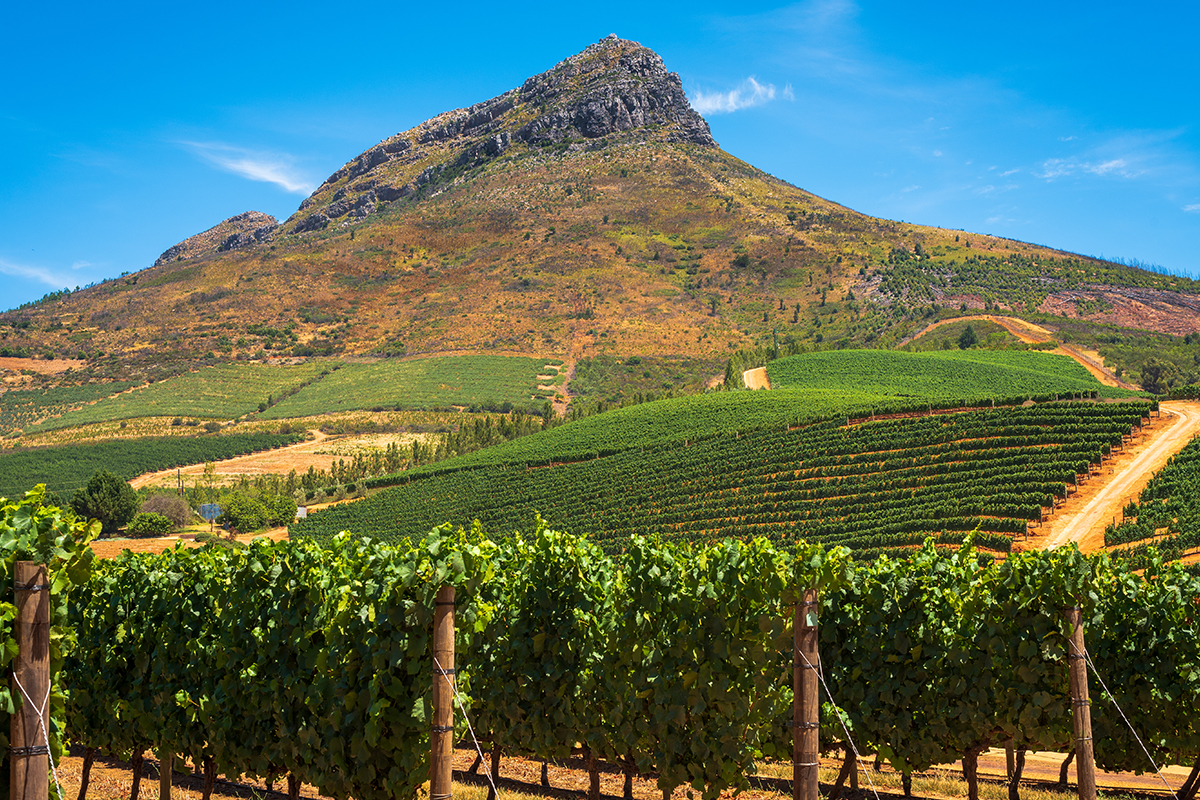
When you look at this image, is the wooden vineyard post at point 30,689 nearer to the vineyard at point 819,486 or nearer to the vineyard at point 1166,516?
the vineyard at point 819,486

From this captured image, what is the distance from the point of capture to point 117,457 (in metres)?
104

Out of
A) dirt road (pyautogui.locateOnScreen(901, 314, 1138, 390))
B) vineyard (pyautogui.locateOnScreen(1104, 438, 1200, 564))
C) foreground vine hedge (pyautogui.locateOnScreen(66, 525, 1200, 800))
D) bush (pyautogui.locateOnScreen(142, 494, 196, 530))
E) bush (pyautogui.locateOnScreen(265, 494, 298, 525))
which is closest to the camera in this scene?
foreground vine hedge (pyautogui.locateOnScreen(66, 525, 1200, 800))

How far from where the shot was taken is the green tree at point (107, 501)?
236 feet

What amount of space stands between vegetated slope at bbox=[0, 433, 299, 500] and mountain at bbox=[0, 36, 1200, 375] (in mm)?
40075

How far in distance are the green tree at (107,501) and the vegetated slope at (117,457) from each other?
21.1 meters

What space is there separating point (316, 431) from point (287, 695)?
111 m

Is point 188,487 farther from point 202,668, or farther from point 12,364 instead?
point 202,668

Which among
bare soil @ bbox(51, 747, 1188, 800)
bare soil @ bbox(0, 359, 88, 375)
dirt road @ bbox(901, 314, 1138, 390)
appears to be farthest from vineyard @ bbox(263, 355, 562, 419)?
bare soil @ bbox(51, 747, 1188, 800)

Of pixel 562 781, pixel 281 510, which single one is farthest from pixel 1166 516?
pixel 281 510

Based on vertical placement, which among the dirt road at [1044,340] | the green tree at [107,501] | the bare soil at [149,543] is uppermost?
the dirt road at [1044,340]

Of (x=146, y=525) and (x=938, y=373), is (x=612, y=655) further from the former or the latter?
(x=938, y=373)

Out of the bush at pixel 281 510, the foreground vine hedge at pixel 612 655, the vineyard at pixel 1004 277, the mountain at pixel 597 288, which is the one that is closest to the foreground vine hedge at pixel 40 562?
the foreground vine hedge at pixel 612 655

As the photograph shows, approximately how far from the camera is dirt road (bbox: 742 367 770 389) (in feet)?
349

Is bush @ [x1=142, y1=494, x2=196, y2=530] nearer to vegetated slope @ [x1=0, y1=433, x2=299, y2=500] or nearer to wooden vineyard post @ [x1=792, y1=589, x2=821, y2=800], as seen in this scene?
vegetated slope @ [x1=0, y1=433, x2=299, y2=500]
